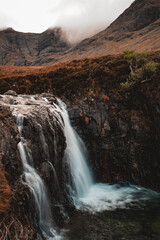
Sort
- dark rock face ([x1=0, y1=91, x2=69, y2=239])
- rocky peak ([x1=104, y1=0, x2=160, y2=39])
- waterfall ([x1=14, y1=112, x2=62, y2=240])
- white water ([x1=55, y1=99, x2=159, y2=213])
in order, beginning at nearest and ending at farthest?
dark rock face ([x1=0, y1=91, x2=69, y2=239]), waterfall ([x1=14, y1=112, x2=62, y2=240]), white water ([x1=55, y1=99, x2=159, y2=213]), rocky peak ([x1=104, y1=0, x2=160, y2=39])

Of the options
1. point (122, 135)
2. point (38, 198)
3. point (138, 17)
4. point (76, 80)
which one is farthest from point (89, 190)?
point (138, 17)

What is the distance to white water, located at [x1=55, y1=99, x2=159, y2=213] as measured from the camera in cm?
1734

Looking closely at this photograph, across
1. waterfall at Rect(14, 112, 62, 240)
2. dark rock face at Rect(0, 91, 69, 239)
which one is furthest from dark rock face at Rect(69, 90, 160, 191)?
waterfall at Rect(14, 112, 62, 240)

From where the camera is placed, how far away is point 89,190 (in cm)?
2044

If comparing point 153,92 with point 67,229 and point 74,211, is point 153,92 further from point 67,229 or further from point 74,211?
point 67,229

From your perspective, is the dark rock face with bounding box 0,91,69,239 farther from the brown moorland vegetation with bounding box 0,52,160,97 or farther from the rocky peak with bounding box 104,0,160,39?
the rocky peak with bounding box 104,0,160,39

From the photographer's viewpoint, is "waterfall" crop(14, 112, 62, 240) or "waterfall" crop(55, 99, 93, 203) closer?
"waterfall" crop(14, 112, 62, 240)

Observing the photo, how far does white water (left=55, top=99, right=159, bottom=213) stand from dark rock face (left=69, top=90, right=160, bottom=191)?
1243 millimetres

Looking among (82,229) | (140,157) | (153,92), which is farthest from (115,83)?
(82,229)

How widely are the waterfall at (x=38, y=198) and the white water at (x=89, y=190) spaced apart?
4.52m

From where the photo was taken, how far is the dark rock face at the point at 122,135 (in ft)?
74.1

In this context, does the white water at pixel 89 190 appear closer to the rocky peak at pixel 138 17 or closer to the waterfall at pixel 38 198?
the waterfall at pixel 38 198

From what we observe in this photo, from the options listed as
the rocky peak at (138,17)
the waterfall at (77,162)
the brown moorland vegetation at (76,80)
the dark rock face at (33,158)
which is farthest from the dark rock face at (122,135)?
the rocky peak at (138,17)

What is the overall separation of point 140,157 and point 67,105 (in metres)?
12.6
